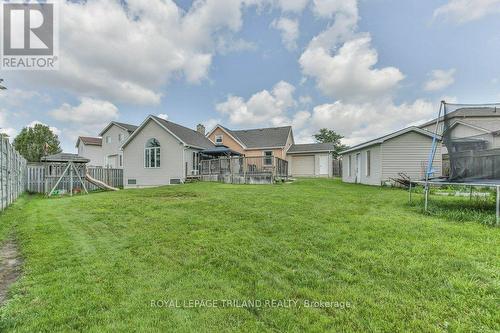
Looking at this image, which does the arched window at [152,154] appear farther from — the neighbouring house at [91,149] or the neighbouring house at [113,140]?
the neighbouring house at [91,149]

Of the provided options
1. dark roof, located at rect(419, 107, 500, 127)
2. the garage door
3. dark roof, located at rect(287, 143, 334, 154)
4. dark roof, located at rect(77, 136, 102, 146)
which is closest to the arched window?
dark roof, located at rect(287, 143, 334, 154)

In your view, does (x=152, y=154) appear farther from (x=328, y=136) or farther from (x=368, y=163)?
(x=328, y=136)

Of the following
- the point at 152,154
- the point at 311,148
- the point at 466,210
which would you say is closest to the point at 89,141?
the point at 152,154

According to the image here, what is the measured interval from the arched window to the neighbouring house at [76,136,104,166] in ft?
54.7

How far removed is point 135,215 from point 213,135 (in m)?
20.0

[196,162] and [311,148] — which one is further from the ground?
[311,148]

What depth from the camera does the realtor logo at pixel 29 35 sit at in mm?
7250

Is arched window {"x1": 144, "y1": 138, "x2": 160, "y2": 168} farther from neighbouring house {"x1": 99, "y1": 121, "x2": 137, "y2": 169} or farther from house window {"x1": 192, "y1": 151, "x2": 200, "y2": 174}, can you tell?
neighbouring house {"x1": 99, "y1": 121, "x2": 137, "y2": 169}

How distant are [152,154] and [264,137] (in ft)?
41.9

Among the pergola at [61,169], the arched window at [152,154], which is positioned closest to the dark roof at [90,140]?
the arched window at [152,154]

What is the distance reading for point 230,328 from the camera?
2.01 m

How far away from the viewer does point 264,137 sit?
2675 centimetres

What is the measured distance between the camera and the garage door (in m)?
25.9

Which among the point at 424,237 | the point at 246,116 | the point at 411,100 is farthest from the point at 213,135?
the point at 424,237
